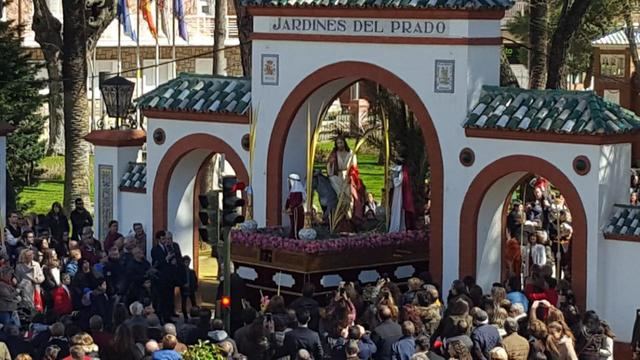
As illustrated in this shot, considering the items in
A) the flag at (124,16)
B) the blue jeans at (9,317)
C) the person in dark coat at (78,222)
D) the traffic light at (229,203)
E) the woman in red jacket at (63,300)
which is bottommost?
the blue jeans at (9,317)

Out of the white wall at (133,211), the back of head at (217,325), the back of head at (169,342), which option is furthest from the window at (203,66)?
the back of head at (169,342)

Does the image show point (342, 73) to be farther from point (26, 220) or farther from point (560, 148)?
point (26, 220)

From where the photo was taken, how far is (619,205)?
1013 inches

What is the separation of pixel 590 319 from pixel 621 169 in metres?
4.13

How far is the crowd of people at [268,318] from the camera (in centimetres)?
2095

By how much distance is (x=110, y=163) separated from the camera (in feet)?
104

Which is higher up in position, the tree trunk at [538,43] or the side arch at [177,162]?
the tree trunk at [538,43]

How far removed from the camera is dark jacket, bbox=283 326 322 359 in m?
21.2

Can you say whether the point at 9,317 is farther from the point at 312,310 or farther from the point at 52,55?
the point at 52,55

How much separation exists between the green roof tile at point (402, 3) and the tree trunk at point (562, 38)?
720 cm

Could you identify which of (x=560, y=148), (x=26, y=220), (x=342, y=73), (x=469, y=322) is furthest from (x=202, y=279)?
(x=469, y=322)

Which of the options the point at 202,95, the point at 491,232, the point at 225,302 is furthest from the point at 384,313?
the point at 202,95

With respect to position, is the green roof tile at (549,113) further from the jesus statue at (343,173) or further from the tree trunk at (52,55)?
the tree trunk at (52,55)

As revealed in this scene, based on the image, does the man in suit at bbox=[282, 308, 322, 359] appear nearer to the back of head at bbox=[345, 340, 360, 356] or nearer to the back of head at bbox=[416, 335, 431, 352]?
the back of head at bbox=[345, 340, 360, 356]
